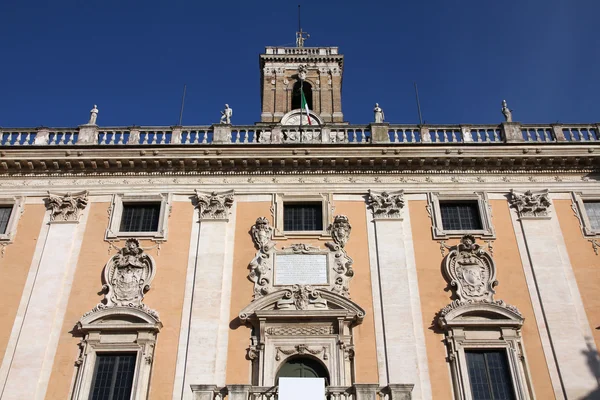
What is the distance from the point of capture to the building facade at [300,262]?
53.3 feet

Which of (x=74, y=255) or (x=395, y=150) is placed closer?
(x=74, y=255)

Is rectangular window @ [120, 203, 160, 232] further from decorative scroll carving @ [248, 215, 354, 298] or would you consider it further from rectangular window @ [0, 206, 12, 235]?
rectangular window @ [0, 206, 12, 235]

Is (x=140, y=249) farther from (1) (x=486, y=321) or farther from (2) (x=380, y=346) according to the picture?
(1) (x=486, y=321)

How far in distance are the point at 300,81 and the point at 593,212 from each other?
54.3 feet

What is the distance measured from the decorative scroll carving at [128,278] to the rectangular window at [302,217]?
14.1 feet

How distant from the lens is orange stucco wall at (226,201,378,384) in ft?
53.5

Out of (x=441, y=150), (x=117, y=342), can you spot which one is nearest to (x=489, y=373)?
(x=441, y=150)

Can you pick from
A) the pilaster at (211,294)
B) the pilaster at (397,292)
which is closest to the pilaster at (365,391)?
the pilaster at (397,292)

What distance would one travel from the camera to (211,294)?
17.4 meters

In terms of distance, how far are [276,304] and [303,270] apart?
1.37 m

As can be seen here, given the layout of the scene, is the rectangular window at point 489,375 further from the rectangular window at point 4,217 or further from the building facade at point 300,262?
the rectangular window at point 4,217

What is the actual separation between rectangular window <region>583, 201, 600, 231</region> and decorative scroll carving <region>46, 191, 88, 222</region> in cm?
1569

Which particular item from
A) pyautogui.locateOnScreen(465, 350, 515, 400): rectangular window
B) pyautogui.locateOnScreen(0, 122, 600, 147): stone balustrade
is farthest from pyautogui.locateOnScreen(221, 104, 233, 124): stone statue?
pyautogui.locateOnScreen(465, 350, 515, 400): rectangular window

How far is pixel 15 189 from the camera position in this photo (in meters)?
19.8
